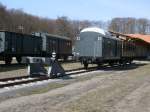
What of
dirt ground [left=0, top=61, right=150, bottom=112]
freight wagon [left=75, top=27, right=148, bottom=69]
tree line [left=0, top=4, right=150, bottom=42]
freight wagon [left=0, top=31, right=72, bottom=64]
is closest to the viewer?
dirt ground [left=0, top=61, right=150, bottom=112]

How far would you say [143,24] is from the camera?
152750mm

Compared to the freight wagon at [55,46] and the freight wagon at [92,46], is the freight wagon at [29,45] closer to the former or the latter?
the freight wagon at [55,46]

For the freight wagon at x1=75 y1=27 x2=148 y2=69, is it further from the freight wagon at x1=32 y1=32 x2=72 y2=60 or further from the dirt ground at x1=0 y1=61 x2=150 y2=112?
the dirt ground at x1=0 y1=61 x2=150 y2=112

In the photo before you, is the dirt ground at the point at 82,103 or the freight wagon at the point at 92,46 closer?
the dirt ground at the point at 82,103

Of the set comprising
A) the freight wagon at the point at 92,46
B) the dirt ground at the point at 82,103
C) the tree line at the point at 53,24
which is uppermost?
the tree line at the point at 53,24

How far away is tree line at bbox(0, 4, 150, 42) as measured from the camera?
111 m

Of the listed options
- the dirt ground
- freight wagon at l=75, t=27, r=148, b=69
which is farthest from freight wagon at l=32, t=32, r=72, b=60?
the dirt ground

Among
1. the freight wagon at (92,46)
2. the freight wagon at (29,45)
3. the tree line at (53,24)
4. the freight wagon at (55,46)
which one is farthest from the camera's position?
the tree line at (53,24)

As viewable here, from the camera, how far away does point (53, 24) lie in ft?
420

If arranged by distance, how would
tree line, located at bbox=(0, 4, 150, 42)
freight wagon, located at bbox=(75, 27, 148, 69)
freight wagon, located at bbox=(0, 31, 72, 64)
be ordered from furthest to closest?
tree line, located at bbox=(0, 4, 150, 42)
freight wagon, located at bbox=(0, 31, 72, 64)
freight wagon, located at bbox=(75, 27, 148, 69)

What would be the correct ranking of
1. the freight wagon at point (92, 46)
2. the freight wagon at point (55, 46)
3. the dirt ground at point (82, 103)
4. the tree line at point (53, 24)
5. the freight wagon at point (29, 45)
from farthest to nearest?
the tree line at point (53, 24) → the freight wagon at point (55, 46) → the freight wagon at point (29, 45) → the freight wagon at point (92, 46) → the dirt ground at point (82, 103)

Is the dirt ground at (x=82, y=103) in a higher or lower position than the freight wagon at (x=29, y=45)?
lower

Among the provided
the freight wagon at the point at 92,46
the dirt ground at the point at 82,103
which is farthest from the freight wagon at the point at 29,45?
the dirt ground at the point at 82,103

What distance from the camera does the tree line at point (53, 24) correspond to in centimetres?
11080
